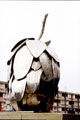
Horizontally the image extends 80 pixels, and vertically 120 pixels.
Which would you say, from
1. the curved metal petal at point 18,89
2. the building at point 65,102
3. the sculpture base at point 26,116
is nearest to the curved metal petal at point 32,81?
the curved metal petal at point 18,89

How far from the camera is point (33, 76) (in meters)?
13.4

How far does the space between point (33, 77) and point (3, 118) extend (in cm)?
431

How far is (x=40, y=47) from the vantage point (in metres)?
14.0

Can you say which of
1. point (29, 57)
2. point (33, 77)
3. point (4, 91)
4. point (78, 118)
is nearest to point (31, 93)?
point (33, 77)

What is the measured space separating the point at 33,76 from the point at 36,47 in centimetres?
135

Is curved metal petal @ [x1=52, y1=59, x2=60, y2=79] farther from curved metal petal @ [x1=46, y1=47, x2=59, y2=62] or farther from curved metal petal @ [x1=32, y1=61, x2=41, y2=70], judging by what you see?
curved metal petal @ [x1=32, y1=61, x2=41, y2=70]

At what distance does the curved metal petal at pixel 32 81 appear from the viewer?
13.3 metres

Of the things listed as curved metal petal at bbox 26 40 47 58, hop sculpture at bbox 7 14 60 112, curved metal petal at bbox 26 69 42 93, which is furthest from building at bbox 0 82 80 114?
curved metal petal at bbox 26 69 42 93

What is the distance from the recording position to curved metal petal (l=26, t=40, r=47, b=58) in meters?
13.8

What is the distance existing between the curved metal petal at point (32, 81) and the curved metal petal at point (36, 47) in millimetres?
783

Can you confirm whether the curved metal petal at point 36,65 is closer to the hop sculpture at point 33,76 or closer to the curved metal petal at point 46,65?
the hop sculpture at point 33,76

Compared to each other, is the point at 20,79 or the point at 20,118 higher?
the point at 20,79

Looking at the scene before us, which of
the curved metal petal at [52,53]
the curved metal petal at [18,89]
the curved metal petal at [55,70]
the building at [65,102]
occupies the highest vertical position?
the curved metal petal at [52,53]

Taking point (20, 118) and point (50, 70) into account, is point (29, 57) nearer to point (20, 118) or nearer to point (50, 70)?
point (50, 70)
